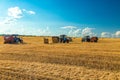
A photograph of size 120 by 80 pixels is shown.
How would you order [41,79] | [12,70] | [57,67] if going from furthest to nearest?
[57,67], [12,70], [41,79]

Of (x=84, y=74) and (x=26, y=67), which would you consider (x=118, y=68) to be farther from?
(x=26, y=67)

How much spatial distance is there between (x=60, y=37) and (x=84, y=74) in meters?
36.6

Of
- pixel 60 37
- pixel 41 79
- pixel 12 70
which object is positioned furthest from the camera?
pixel 60 37

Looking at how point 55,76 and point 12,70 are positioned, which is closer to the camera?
point 55,76

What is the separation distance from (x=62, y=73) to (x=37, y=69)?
1.96 meters

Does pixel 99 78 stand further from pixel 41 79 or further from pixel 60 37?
pixel 60 37

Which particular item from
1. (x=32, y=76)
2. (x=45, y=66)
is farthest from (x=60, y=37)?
(x=32, y=76)

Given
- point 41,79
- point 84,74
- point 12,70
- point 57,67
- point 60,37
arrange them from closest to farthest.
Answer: point 41,79, point 84,74, point 12,70, point 57,67, point 60,37

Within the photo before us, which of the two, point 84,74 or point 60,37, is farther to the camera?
point 60,37

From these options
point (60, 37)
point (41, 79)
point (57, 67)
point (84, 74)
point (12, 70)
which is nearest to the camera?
point (41, 79)

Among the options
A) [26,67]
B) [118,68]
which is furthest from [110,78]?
[26,67]

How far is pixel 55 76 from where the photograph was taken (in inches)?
502

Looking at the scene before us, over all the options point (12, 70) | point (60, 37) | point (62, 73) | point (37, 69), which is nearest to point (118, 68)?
point (62, 73)

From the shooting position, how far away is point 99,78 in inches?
491
